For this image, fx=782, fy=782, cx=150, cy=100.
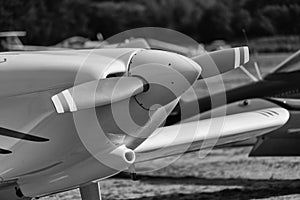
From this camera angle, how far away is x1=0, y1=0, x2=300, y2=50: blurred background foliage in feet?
67.8

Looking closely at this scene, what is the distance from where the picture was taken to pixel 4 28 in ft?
74.4

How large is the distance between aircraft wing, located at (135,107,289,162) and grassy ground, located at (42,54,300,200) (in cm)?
55

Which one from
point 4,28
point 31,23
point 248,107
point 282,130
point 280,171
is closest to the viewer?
point 282,130

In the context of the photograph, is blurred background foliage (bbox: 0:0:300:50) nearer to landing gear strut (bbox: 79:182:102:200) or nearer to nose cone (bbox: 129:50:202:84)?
landing gear strut (bbox: 79:182:102:200)

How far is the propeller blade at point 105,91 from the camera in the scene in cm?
550

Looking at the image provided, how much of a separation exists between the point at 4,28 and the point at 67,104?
17.8 metres

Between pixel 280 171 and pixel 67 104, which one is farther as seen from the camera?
pixel 280 171

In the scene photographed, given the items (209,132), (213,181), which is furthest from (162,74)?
(213,181)

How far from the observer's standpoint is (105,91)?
5.59 meters

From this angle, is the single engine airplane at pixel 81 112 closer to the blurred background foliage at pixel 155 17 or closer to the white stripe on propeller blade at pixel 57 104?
the white stripe on propeller blade at pixel 57 104

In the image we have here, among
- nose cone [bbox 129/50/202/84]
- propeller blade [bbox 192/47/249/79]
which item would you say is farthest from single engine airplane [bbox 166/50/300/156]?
nose cone [bbox 129/50/202/84]

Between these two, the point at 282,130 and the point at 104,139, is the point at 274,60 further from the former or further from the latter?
the point at 104,139

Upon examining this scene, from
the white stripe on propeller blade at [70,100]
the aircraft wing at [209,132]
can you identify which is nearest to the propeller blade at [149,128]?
the aircraft wing at [209,132]

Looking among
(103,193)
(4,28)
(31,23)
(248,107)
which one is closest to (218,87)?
(248,107)
